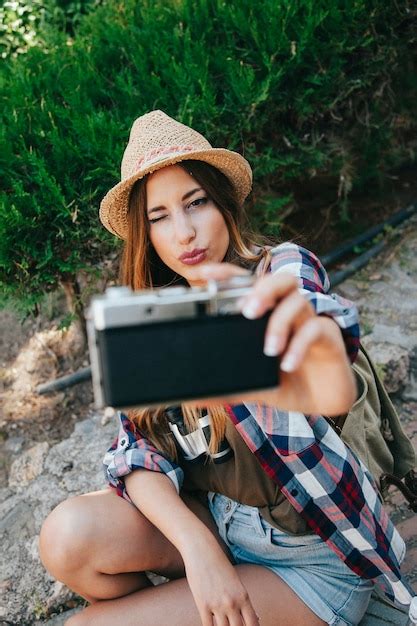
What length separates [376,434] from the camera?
2.20 meters

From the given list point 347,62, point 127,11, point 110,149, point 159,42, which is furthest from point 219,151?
point 127,11

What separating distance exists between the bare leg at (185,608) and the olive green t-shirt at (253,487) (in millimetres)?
173

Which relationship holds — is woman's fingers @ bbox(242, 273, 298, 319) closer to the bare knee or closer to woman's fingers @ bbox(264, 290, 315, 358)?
woman's fingers @ bbox(264, 290, 315, 358)

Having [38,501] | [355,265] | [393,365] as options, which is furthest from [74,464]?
[355,265]

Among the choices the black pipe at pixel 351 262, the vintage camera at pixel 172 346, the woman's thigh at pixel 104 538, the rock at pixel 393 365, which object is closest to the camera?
the vintage camera at pixel 172 346

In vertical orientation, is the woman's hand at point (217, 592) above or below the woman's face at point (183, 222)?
below

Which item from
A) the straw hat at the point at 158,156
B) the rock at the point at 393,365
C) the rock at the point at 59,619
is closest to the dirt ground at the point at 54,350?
the rock at the point at 393,365

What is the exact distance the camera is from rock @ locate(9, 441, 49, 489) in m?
3.00

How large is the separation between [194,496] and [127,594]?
1.28 feet

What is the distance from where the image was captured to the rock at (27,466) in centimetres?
300

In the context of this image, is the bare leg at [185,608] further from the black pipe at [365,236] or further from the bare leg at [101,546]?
the black pipe at [365,236]

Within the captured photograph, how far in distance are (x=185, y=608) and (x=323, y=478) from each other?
59cm

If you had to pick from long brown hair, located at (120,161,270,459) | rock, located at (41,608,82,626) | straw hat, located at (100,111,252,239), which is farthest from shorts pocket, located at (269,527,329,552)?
straw hat, located at (100,111,252,239)

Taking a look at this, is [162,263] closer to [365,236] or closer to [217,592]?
[217,592]
